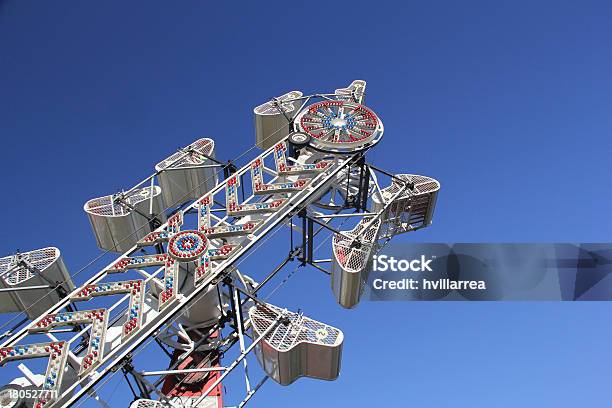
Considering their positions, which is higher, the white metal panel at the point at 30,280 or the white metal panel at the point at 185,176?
the white metal panel at the point at 185,176

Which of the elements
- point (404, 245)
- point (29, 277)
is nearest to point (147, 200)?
point (29, 277)

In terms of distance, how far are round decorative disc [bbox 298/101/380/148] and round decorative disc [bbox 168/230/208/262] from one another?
6139mm

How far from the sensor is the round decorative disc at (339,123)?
20.8 metres

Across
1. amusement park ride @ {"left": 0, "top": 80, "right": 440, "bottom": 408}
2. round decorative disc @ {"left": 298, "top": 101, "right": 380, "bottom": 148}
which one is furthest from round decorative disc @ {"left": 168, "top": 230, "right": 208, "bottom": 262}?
round decorative disc @ {"left": 298, "top": 101, "right": 380, "bottom": 148}

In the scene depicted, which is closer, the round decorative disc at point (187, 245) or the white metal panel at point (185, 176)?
the round decorative disc at point (187, 245)

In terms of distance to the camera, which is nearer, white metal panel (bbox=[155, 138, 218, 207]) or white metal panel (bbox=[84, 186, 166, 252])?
white metal panel (bbox=[84, 186, 166, 252])

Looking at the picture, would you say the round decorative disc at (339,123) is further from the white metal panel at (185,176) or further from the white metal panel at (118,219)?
the white metal panel at (118,219)

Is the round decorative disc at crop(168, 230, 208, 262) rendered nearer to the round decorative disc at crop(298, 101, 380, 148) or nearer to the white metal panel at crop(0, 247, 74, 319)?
the white metal panel at crop(0, 247, 74, 319)

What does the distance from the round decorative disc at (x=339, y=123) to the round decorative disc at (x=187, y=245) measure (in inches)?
242

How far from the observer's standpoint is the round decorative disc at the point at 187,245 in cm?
1616

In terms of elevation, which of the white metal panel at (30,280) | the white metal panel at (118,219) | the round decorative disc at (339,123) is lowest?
the white metal panel at (30,280)

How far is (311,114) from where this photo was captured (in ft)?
73.0

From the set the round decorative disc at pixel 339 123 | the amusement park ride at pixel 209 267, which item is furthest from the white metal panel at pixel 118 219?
the round decorative disc at pixel 339 123

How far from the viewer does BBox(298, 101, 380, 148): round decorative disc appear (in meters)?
20.8
